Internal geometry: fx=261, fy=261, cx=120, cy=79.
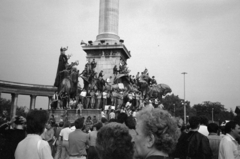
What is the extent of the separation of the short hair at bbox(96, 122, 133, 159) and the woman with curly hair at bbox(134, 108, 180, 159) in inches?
5.2

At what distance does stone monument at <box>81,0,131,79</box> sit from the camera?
32125 millimetres

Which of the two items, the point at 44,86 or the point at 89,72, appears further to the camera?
the point at 44,86

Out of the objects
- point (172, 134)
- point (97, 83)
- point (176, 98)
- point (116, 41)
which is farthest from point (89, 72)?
point (176, 98)

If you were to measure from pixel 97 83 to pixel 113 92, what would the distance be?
2.25 meters

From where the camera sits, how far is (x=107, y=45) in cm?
3181

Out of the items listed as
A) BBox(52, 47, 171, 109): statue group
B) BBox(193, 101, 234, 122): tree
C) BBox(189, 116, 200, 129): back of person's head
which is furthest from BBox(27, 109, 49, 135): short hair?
BBox(193, 101, 234, 122): tree

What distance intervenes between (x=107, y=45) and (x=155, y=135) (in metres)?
29.6

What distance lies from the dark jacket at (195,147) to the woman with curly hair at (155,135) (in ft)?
9.77

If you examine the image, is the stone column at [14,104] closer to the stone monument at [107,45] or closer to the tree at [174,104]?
the stone monument at [107,45]

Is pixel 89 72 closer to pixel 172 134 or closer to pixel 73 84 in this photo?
pixel 73 84

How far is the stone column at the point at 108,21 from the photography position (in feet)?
108

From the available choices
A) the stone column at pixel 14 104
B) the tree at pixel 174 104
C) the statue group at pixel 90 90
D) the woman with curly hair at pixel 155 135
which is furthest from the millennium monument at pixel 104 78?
the tree at pixel 174 104

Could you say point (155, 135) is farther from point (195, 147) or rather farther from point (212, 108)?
point (212, 108)

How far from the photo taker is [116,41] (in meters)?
32.8
